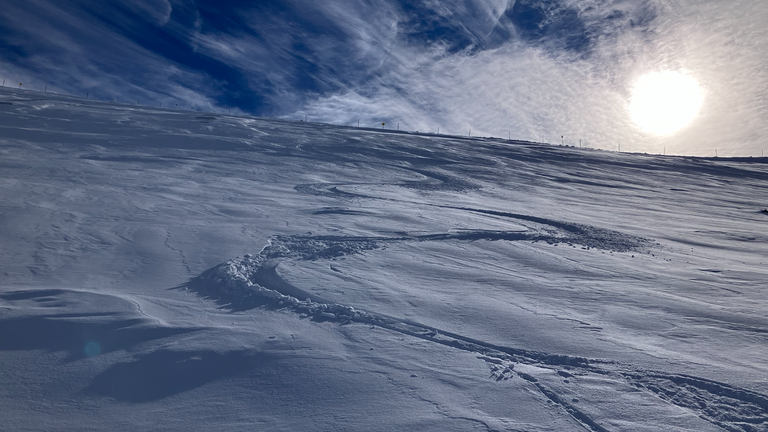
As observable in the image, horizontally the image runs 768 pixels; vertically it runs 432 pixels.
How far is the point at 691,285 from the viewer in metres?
5.41

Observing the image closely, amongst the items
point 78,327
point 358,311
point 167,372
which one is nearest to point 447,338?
point 358,311

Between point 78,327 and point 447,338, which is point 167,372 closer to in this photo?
→ point 78,327

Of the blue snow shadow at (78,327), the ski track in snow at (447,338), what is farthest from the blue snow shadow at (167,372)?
the ski track in snow at (447,338)

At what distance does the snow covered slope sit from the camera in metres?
2.78

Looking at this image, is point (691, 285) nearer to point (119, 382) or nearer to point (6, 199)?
point (119, 382)

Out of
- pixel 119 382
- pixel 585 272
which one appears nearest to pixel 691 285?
pixel 585 272

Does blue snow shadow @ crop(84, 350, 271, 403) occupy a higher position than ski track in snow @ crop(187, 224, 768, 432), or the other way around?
ski track in snow @ crop(187, 224, 768, 432)

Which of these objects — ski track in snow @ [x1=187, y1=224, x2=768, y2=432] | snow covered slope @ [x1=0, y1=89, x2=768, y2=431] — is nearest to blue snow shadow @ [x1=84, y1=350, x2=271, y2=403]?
snow covered slope @ [x1=0, y1=89, x2=768, y2=431]

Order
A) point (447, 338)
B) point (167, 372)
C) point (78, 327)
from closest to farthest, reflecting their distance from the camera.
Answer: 1. point (167, 372)
2. point (78, 327)
3. point (447, 338)

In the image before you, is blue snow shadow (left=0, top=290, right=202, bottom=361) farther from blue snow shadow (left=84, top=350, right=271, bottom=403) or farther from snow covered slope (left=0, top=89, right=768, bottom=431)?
blue snow shadow (left=84, top=350, right=271, bottom=403)

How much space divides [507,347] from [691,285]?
3.20 m

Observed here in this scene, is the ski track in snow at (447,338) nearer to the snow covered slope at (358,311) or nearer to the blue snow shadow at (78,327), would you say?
the snow covered slope at (358,311)

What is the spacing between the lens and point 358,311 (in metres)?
4.17

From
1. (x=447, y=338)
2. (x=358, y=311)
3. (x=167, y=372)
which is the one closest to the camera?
(x=167, y=372)
